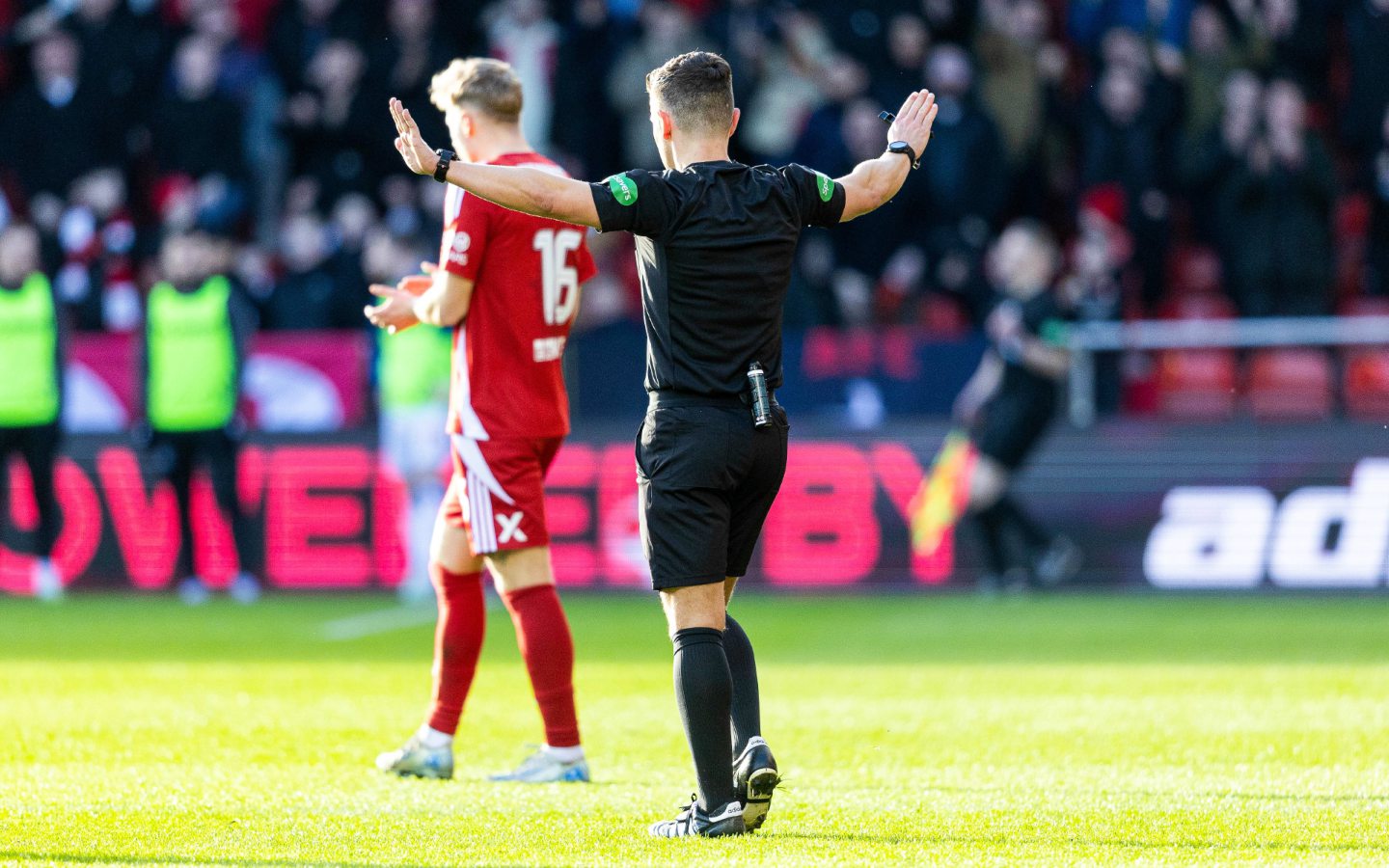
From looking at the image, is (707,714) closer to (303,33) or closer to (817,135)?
(817,135)

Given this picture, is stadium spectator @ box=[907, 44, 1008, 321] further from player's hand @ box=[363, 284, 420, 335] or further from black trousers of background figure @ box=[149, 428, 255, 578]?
player's hand @ box=[363, 284, 420, 335]

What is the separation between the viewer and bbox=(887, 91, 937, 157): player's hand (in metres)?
5.83

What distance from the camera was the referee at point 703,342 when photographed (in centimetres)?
534

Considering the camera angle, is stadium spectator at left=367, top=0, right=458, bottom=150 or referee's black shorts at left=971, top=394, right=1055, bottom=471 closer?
referee's black shorts at left=971, top=394, right=1055, bottom=471

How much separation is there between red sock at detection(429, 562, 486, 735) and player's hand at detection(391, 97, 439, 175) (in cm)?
183

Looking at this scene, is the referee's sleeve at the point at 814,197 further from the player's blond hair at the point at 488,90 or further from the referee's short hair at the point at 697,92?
the player's blond hair at the point at 488,90

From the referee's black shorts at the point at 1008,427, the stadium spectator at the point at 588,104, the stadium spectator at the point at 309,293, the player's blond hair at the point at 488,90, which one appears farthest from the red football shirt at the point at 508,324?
the stadium spectator at the point at 588,104

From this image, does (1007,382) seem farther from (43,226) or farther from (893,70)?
(43,226)

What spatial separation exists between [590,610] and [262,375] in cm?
350

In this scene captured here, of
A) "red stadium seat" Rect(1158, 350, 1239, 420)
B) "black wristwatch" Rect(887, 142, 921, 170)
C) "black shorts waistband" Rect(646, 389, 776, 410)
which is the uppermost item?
"black wristwatch" Rect(887, 142, 921, 170)

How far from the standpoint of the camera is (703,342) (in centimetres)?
549

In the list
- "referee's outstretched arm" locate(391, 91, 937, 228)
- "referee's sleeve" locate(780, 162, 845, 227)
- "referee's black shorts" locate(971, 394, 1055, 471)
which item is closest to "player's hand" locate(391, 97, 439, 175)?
"referee's outstretched arm" locate(391, 91, 937, 228)

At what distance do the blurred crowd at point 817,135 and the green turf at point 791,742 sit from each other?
11.9 feet

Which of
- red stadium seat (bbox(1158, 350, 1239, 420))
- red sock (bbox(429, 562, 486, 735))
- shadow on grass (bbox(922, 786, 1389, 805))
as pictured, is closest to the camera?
shadow on grass (bbox(922, 786, 1389, 805))
